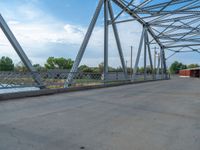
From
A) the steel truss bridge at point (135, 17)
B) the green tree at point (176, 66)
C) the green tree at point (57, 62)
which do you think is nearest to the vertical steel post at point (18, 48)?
the steel truss bridge at point (135, 17)

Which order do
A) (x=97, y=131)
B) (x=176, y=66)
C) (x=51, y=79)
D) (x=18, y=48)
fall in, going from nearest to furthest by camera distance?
(x=97, y=131) → (x=18, y=48) → (x=51, y=79) → (x=176, y=66)

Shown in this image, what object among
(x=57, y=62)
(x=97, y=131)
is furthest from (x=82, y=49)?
(x=57, y=62)

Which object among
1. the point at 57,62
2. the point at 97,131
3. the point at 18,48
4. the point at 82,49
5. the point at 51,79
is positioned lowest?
the point at 97,131

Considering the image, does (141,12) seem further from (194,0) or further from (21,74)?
(21,74)

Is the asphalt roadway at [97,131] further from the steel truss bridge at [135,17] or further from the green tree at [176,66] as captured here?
the green tree at [176,66]

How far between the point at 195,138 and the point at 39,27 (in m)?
11.1

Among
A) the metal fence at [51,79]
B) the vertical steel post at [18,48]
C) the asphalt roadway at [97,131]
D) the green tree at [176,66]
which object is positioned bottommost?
the asphalt roadway at [97,131]

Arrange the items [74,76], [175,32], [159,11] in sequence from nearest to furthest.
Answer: [74,76], [159,11], [175,32]

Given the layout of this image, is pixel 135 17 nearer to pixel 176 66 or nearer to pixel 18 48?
pixel 18 48

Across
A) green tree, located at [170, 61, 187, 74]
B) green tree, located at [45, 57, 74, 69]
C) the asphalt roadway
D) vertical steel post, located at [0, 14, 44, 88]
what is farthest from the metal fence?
green tree, located at [170, 61, 187, 74]

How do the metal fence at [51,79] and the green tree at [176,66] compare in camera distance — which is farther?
the green tree at [176,66]

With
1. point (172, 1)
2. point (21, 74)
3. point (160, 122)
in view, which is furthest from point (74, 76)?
point (172, 1)

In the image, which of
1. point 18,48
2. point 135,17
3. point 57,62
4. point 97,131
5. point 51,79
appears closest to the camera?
point 97,131

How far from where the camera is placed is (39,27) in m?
11.5
